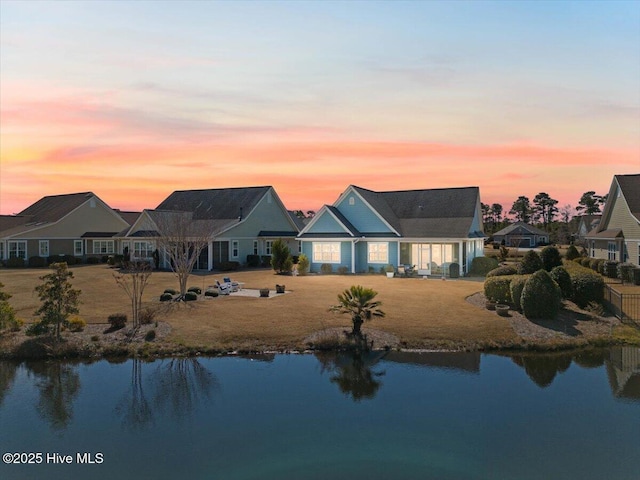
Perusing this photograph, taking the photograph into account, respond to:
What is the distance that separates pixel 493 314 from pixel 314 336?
8619mm

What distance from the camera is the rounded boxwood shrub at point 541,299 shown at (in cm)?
1955

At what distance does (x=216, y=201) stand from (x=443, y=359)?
37.0m

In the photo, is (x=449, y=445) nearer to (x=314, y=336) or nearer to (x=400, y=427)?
(x=400, y=427)

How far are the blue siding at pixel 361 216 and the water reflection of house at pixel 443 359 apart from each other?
20770 mm

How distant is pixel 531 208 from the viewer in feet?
365

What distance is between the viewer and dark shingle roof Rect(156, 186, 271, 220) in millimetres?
45594

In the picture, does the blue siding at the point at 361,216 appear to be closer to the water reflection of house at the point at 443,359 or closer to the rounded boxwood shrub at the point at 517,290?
the rounded boxwood shrub at the point at 517,290

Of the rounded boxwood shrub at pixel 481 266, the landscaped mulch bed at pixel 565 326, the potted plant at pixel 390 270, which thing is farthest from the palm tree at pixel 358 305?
the rounded boxwood shrub at pixel 481 266

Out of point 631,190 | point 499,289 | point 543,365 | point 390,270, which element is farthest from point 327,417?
point 631,190

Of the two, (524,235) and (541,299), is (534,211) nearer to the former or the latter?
(524,235)

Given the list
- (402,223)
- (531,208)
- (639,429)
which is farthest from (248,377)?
(531,208)

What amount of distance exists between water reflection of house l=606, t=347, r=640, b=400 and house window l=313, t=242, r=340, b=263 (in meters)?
22.4

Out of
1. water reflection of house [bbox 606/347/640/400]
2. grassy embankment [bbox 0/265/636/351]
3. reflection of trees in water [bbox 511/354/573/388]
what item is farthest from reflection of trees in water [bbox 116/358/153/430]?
water reflection of house [bbox 606/347/640/400]

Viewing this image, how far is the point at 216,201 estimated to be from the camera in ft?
159
